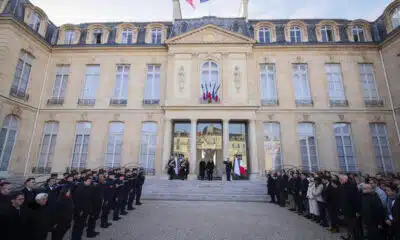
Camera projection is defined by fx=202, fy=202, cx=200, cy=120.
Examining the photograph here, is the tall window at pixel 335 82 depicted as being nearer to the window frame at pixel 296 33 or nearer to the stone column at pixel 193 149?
the window frame at pixel 296 33

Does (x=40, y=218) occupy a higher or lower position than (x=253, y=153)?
lower

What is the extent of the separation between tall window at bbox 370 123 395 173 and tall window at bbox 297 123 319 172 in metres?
3.66

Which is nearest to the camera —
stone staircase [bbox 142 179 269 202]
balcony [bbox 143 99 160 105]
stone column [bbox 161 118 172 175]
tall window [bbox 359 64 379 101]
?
stone staircase [bbox 142 179 269 202]

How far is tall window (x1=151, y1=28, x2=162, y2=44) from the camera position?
15391mm

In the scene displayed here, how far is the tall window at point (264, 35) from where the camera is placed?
15086 mm

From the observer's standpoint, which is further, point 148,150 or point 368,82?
point 368,82

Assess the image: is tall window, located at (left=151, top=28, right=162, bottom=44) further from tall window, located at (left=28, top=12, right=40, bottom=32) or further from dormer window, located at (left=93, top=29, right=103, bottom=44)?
tall window, located at (left=28, top=12, right=40, bottom=32)

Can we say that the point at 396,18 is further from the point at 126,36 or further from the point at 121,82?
the point at 121,82

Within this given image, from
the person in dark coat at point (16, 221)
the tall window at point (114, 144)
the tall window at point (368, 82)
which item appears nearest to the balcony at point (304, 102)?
the tall window at point (368, 82)

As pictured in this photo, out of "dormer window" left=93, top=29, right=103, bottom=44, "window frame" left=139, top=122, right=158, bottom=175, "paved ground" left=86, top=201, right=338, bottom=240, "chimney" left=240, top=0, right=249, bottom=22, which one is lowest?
"paved ground" left=86, top=201, right=338, bottom=240

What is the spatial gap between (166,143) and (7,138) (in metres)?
9.21

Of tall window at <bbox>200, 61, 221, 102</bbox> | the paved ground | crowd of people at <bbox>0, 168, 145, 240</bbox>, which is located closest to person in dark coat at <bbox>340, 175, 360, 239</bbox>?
the paved ground

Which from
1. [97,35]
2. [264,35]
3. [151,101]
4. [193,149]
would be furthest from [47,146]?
[264,35]

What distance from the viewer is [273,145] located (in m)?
13.3
